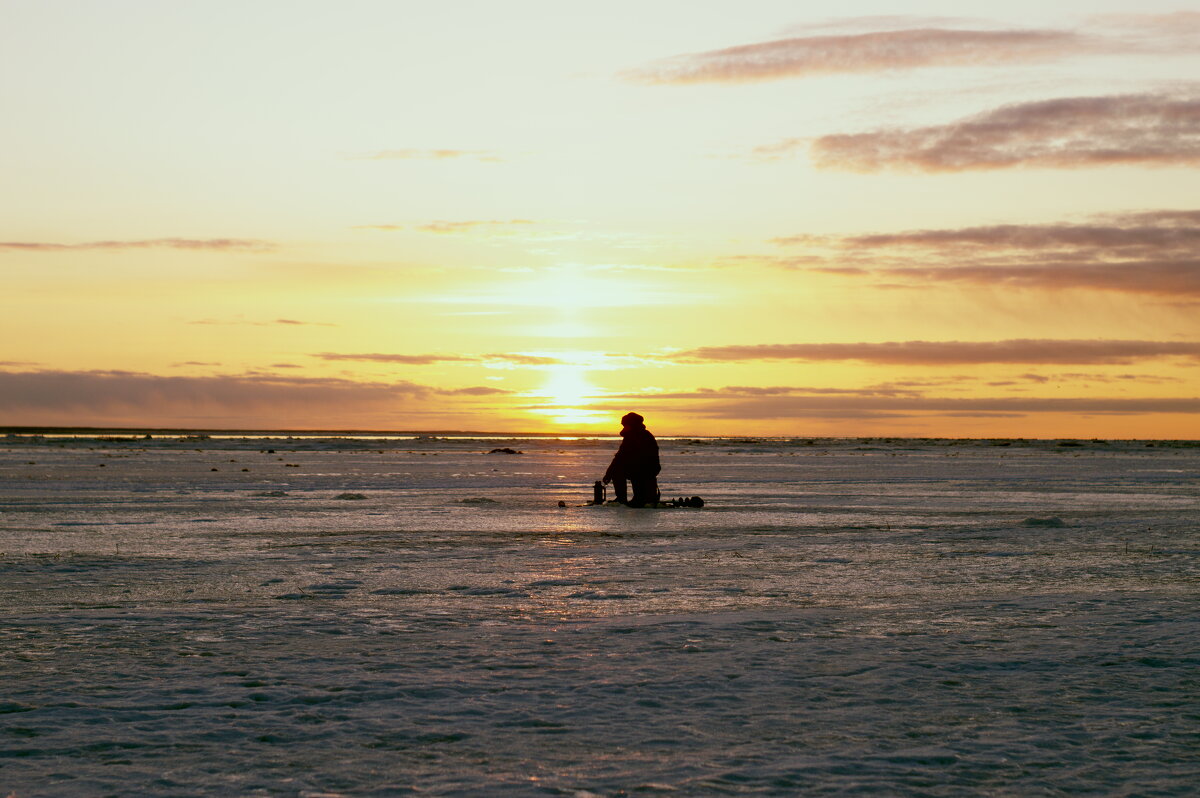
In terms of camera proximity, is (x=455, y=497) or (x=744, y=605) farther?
(x=455, y=497)

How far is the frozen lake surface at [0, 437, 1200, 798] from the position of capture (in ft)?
22.9

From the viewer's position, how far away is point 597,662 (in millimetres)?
9961

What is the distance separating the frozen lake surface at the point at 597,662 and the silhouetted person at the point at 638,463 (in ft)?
26.1

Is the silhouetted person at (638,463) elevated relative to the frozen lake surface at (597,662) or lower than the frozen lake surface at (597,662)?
elevated

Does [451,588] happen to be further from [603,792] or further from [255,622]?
[603,792]

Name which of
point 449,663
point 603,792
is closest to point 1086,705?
point 603,792

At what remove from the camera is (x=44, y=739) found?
→ 7590mm

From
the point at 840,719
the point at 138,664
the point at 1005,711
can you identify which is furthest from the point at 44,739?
the point at 1005,711

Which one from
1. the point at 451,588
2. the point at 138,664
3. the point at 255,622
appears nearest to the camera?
the point at 138,664

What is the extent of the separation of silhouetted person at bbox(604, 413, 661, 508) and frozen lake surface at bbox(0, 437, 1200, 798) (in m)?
7.96

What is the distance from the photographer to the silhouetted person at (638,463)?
30.2 meters

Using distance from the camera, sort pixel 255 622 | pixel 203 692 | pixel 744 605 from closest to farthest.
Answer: pixel 203 692, pixel 255 622, pixel 744 605

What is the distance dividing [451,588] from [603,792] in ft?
26.3

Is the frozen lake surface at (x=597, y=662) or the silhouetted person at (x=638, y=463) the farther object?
the silhouetted person at (x=638, y=463)
